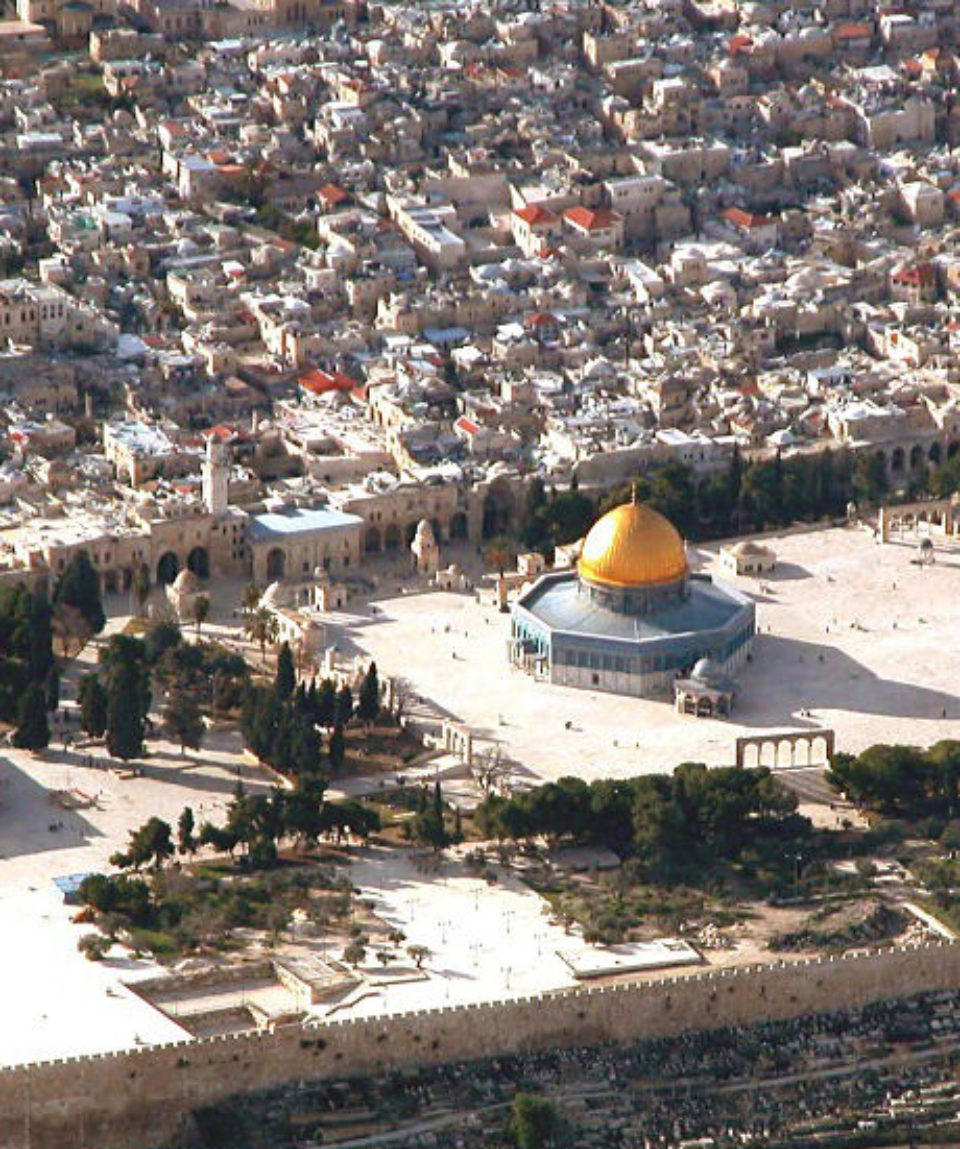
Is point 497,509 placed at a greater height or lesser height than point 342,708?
greater

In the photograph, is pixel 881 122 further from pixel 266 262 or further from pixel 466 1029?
pixel 466 1029

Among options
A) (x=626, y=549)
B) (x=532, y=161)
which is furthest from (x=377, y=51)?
(x=626, y=549)

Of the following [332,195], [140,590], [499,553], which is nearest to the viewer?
[140,590]

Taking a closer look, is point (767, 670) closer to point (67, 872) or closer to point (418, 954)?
point (418, 954)

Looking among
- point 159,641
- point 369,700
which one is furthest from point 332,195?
Result: point 369,700

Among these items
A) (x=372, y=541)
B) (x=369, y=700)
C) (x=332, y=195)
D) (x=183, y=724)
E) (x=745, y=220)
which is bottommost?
(x=183, y=724)

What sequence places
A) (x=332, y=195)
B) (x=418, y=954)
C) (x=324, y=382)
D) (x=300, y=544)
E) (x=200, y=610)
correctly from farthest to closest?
(x=332, y=195), (x=324, y=382), (x=300, y=544), (x=200, y=610), (x=418, y=954)

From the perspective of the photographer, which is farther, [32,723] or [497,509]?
[497,509]

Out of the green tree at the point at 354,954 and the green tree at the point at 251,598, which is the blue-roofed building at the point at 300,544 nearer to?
the green tree at the point at 251,598
